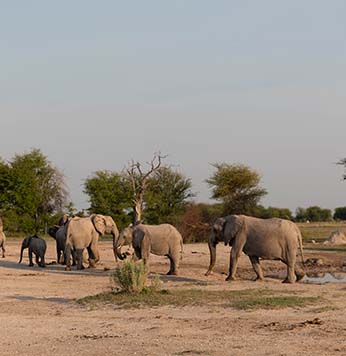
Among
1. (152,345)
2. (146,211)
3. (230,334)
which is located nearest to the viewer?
(152,345)

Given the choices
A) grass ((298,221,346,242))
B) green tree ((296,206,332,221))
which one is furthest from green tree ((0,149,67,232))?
green tree ((296,206,332,221))

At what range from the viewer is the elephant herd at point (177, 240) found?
70.8 ft

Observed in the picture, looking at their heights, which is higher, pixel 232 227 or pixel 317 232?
pixel 317 232

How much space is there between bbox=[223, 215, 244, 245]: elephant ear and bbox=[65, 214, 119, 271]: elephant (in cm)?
565

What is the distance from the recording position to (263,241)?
21625mm

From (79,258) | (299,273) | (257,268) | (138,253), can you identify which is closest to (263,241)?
(257,268)

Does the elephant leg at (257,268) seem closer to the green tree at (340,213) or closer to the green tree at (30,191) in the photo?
the green tree at (30,191)

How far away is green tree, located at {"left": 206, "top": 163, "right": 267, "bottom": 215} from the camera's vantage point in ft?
194

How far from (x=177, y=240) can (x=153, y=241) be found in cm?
90

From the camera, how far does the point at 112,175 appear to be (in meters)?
61.6

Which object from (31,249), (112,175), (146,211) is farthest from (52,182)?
(31,249)

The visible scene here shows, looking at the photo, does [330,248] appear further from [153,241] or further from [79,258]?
[153,241]

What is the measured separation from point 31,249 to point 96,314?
1316cm

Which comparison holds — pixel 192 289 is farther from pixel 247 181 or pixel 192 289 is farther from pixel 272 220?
pixel 247 181
